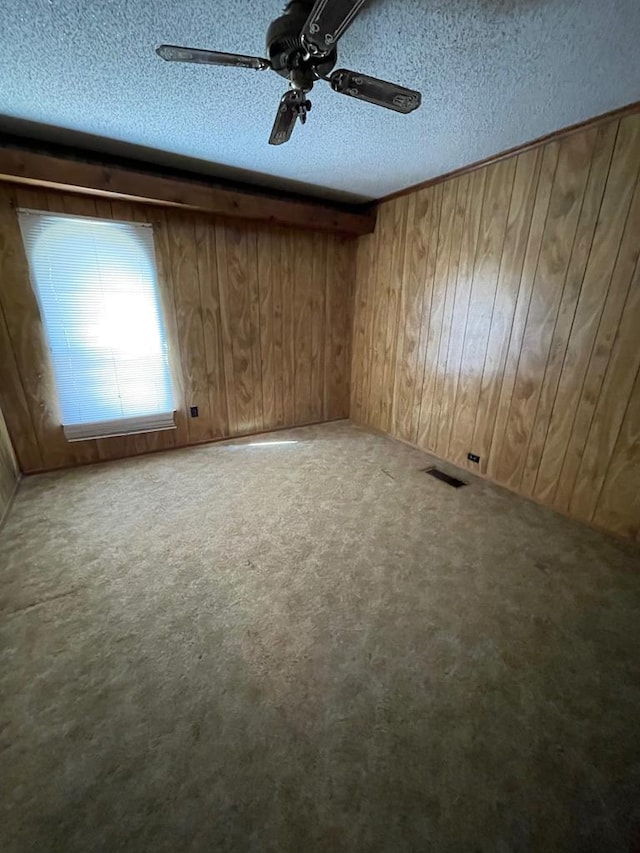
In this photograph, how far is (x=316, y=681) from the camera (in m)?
1.26

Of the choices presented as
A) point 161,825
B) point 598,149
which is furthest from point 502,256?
point 161,825

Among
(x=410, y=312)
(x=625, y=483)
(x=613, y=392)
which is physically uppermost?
(x=410, y=312)

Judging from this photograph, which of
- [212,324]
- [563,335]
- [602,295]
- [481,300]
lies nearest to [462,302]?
[481,300]

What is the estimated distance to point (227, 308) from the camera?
3174mm

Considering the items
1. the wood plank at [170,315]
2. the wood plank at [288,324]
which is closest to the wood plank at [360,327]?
the wood plank at [288,324]

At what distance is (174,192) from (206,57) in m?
1.60

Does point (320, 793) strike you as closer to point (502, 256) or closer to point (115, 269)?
point (502, 256)

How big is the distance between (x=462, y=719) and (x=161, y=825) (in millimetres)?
920

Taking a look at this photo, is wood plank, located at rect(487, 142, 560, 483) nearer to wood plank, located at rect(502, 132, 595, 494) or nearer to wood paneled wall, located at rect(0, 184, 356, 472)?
wood plank, located at rect(502, 132, 595, 494)

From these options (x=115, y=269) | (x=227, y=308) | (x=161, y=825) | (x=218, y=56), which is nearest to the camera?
(x=161, y=825)

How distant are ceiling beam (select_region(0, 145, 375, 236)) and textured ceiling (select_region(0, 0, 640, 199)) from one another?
0.17 m

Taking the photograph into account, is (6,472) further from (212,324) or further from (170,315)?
(212,324)

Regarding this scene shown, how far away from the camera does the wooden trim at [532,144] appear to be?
1.74 meters

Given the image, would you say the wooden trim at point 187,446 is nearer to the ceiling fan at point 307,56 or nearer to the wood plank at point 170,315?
the wood plank at point 170,315
